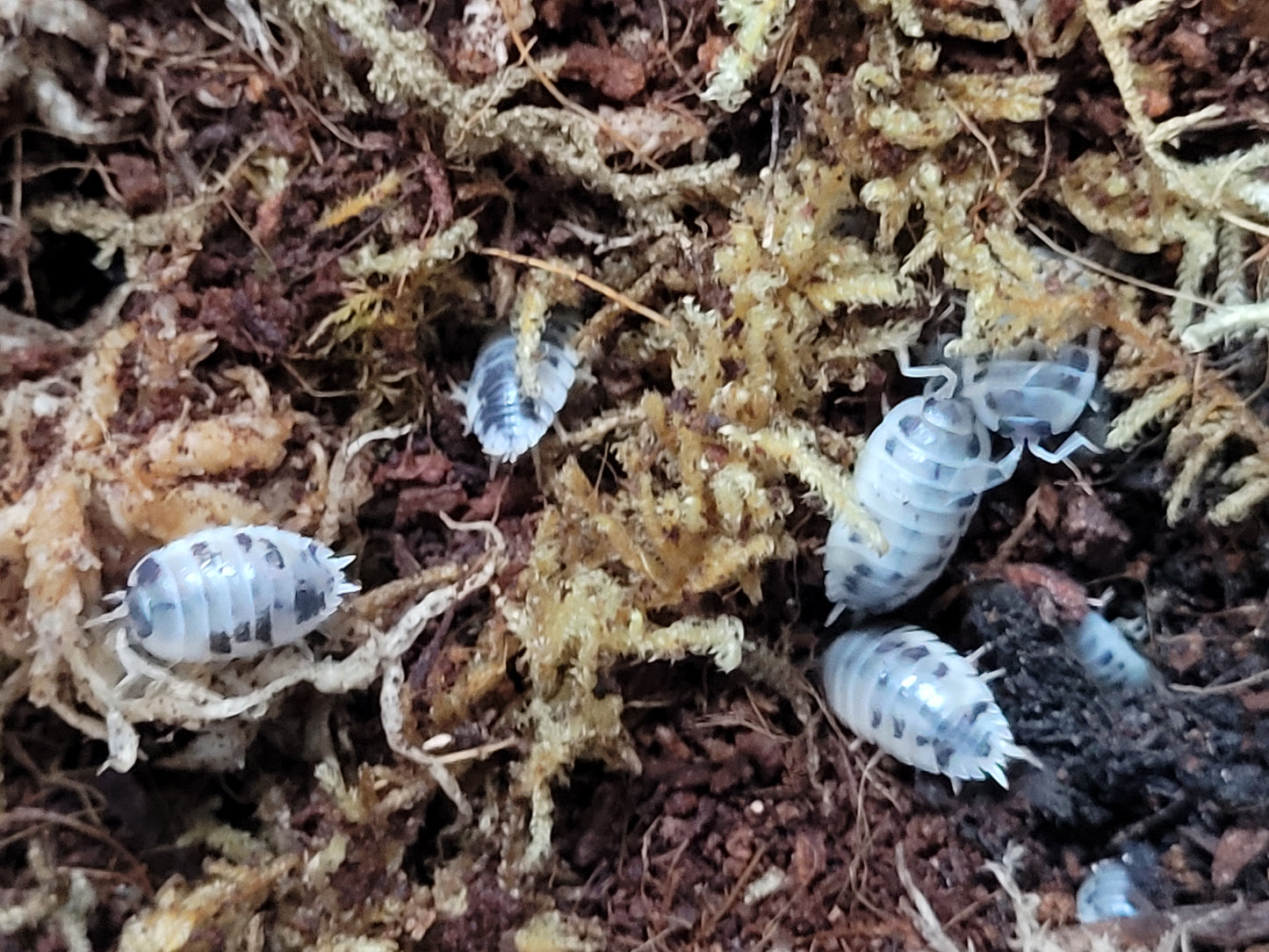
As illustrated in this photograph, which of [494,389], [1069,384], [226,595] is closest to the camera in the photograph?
[226,595]

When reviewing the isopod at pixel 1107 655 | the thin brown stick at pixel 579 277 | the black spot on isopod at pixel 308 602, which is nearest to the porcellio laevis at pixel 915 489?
the isopod at pixel 1107 655

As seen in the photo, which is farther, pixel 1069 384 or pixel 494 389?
pixel 494 389

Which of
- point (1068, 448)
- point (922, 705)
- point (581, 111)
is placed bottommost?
point (922, 705)

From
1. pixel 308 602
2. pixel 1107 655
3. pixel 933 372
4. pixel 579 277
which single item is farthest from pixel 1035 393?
pixel 308 602

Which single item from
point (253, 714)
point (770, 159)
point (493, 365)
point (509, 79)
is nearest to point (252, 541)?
point (253, 714)

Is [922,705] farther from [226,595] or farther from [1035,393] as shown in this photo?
[226,595]

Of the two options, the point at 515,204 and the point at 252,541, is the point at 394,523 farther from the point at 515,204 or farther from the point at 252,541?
the point at 515,204

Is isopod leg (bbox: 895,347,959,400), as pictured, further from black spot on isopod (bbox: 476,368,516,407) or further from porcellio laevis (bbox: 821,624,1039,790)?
black spot on isopod (bbox: 476,368,516,407)

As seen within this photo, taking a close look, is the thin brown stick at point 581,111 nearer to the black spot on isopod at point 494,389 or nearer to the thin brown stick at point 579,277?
the thin brown stick at point 579,277
